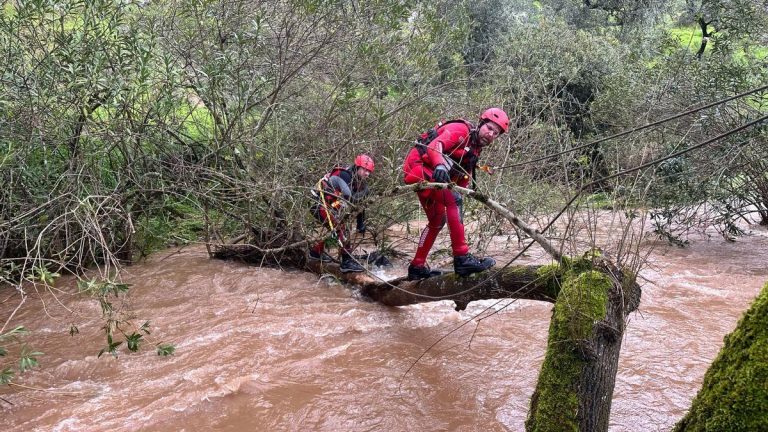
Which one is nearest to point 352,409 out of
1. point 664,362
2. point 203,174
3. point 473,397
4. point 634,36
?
point 473,397

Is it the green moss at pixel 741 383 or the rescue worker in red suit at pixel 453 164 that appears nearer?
the green moss at pixel 741 383

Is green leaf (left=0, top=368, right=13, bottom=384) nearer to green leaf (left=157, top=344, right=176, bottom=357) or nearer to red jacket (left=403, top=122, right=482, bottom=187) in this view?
green leaf (left=157, top=344, right=176, bottom=357)

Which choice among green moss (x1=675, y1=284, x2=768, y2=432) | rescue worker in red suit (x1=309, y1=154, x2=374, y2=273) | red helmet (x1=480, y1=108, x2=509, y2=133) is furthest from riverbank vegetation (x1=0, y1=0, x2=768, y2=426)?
green moss (x1=675, y1=284, x2=768, y2=432)

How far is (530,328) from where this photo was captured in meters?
5.52

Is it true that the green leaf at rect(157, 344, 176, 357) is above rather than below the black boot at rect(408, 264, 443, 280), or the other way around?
below

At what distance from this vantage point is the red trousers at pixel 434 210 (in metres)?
5.05

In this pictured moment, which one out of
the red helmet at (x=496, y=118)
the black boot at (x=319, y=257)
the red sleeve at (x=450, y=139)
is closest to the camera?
the red helmet at (x=496, y=118)

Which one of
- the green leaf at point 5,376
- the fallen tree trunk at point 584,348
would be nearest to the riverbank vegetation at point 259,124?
the green leaf at point 5,376

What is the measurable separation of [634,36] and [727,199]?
7.75 meters

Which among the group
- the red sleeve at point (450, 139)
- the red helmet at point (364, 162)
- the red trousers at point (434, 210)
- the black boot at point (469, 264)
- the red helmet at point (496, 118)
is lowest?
the black boot at point (469, 264)

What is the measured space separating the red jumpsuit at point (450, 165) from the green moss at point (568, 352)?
6.30 ft

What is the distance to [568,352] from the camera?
9.72 ft

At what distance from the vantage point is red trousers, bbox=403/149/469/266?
5.05 meters

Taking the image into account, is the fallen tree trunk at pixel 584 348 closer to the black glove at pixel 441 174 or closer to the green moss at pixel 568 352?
the green moss at pixel 568 352
